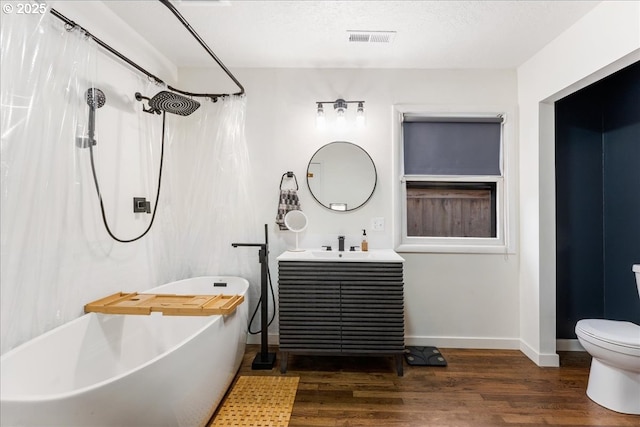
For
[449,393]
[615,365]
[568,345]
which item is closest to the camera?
[615,365]

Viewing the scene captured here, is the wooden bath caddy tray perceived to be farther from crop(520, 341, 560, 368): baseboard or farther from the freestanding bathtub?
crop(520, 341, 560, 368): baseboard

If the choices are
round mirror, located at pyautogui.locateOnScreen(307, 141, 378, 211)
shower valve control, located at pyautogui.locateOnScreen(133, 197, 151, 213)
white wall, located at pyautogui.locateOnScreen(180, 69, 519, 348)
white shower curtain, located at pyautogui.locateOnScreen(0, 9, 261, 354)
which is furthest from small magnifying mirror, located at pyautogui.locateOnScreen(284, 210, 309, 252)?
shower valve control, located at pyautogui.locateOnScreen(133, 197, 151, 213)

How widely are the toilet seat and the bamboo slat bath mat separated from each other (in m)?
1.80

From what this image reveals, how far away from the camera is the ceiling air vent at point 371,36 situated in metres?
2.07

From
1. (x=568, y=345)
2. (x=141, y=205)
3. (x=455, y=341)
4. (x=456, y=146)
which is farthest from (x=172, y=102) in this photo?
(x=568, y=345)

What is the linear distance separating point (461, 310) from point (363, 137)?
1682 millimetres

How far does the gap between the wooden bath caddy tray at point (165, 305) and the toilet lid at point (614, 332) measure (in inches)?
82.2

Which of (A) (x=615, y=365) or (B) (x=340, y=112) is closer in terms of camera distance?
(A) (x=615, y=365)

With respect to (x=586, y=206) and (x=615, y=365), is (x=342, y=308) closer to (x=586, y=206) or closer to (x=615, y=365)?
(x=615, y=365)

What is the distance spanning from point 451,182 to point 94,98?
101 inches

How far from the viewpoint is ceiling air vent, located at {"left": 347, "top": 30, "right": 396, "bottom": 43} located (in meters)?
2.07

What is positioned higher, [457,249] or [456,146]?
[456,146]

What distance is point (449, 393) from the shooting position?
1.93 metres

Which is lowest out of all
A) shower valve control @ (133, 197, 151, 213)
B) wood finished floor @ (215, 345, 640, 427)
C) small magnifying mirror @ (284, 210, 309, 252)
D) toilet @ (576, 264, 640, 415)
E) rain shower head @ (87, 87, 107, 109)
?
wood finished floor @ (215, 345, 640, 427)
